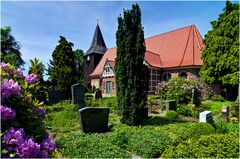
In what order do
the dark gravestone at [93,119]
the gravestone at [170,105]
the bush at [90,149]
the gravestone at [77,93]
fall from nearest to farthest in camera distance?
the bush at [90,149] < the dark gravestone at [93,119] < the gravestone at [170,105] < the gravestone at [77,93]

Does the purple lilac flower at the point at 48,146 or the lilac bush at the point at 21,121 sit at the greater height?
the lilac bush at the point at 21,121

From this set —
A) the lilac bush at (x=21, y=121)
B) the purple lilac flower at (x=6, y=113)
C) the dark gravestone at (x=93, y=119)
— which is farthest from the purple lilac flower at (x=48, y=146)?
the dark gravestone at (x=93, y=119)

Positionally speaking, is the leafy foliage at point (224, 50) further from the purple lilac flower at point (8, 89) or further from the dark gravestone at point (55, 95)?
the purple lilac flower at point (8, 89)

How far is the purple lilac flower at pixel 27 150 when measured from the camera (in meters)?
2.08

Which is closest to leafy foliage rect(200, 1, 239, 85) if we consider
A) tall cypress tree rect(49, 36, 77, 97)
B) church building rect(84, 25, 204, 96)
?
church building rect(84, 25, 204, 96)

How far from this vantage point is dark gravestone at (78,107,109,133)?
845 centimetres

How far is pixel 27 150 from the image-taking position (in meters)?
2.09

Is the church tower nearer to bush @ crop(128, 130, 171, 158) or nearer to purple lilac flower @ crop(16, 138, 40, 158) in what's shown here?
bush @ crop(128, 130, 171, 158)

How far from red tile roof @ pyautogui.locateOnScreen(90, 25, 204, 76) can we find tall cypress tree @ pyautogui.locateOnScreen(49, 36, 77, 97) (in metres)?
10.3

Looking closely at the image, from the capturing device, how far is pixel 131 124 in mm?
9234

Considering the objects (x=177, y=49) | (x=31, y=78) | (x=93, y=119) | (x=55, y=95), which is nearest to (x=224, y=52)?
(x=177, y=49)

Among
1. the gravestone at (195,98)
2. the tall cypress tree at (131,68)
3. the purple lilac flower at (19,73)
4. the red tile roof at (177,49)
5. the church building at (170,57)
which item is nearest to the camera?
the purple lilac flower at (19,73)

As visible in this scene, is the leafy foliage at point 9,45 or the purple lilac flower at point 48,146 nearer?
the purple lilac flower at point 48,146

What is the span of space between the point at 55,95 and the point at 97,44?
22.3 meters
